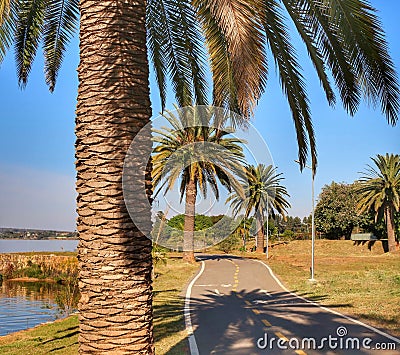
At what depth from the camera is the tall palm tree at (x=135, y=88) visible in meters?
5.14

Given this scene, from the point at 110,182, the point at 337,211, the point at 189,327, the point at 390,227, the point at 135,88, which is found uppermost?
the point at 337,211

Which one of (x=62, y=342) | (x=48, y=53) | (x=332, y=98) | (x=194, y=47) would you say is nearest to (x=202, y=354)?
(x=62, y=342)

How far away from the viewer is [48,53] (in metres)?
11.8

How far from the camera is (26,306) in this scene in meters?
23.4

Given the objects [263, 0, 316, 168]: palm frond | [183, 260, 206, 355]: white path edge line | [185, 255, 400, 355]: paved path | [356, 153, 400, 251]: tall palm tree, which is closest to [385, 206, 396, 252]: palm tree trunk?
[356, 153, 400, 251]: tall palm tree

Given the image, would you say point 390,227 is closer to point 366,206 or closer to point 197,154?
point 366,206

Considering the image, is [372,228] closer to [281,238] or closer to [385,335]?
[281,238]

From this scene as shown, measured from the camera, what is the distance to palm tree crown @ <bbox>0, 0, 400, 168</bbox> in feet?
20.9

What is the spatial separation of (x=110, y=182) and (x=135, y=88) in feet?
3.48

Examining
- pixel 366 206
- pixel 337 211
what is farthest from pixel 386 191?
pixel 337 211

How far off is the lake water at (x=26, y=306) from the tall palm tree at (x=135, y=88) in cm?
1226

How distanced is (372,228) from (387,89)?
2719 inches

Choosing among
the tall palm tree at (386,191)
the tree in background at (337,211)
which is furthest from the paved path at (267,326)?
the tree in background at (337,211)

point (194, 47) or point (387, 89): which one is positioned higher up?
point (194, 47)
